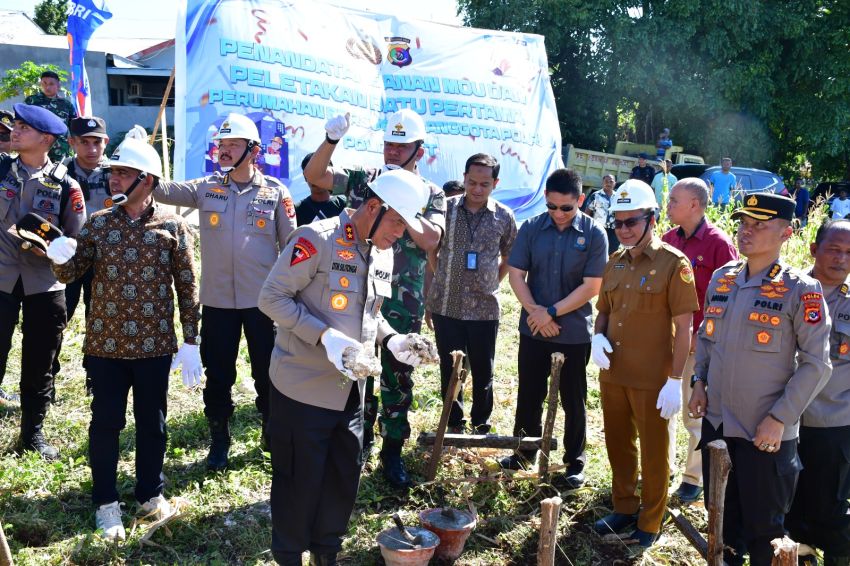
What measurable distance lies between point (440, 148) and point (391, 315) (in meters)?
7.69

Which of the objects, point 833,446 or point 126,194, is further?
point 126,194

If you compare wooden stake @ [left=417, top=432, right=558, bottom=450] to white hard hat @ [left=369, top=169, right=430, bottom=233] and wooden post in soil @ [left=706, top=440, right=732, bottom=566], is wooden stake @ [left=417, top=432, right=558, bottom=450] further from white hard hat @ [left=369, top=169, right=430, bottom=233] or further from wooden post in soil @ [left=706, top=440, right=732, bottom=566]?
white hard hat @ [left=369, top=169, right=430, bottom=233]

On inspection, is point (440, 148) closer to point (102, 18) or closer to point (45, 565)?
point (102, 18)

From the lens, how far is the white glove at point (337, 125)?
3963 mm

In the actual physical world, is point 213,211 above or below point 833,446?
above

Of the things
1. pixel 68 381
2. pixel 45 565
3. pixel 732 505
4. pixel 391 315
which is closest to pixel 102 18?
pixel 68 381

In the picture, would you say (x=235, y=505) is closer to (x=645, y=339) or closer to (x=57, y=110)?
(x=645, y=339)

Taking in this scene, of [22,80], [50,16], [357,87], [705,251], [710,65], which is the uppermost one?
[50,16]

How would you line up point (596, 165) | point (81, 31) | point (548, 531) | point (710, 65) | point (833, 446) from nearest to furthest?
point (548, 531) < point (833, 446) < point (81, 31) < point (596, 165) < point (710, 65)

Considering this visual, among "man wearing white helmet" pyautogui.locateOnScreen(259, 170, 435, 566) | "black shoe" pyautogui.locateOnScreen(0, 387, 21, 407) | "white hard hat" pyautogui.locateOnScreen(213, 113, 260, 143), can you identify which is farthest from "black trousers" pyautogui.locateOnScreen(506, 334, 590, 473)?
"black shoe" pyautogui.locateOnScreen(0, 387, 21, 407)

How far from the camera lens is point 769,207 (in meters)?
3.20

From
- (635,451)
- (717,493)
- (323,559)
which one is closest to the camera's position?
(717,493)

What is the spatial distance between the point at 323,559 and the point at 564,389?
1.98 m

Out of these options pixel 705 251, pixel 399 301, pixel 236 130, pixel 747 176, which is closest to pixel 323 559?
pixel 399 301
